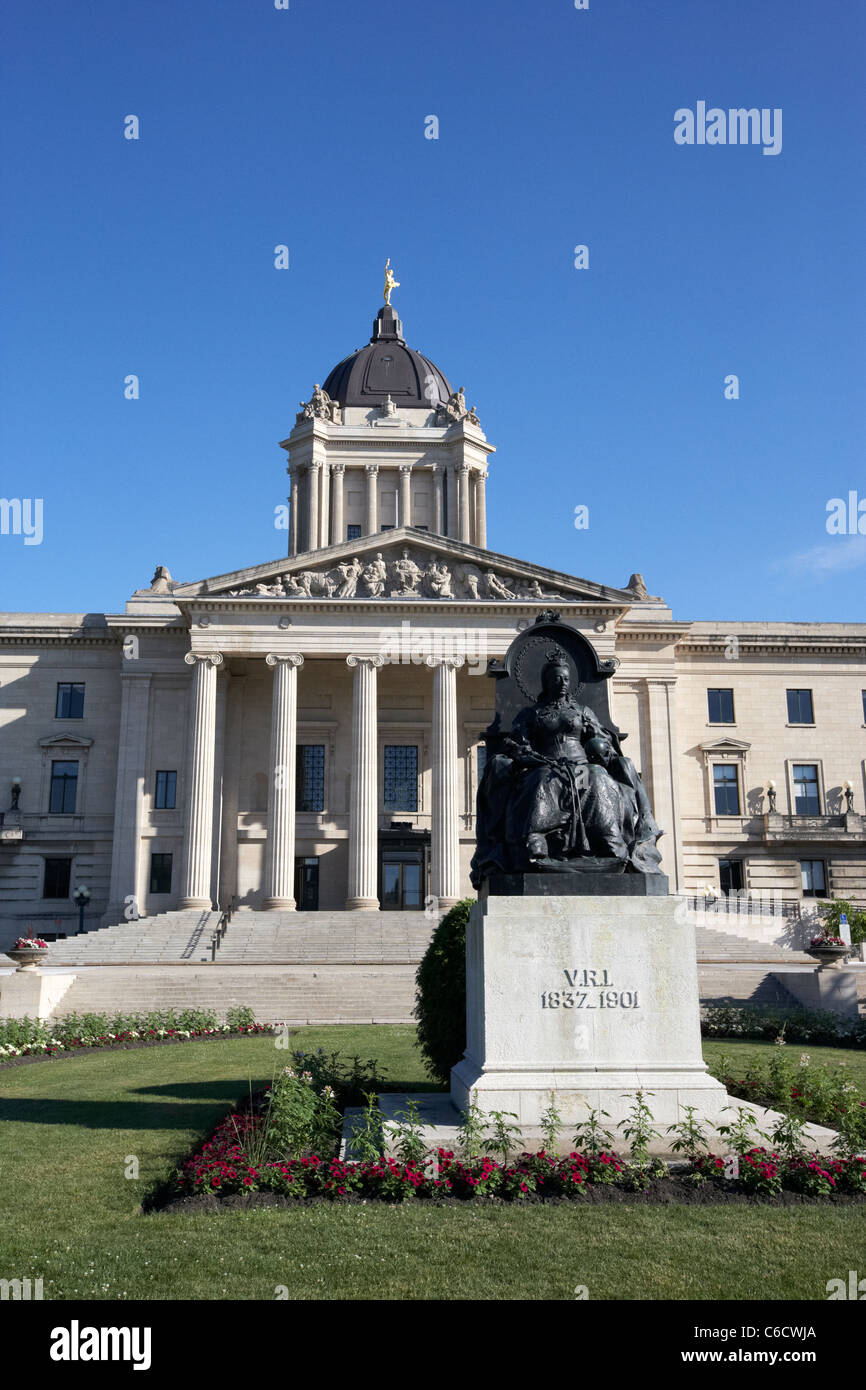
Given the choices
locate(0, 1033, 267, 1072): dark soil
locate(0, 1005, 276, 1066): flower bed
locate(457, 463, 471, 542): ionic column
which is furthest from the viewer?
locate(457, 463, 471, 542): ionic column

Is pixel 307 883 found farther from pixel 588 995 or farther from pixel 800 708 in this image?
pixel 588 995

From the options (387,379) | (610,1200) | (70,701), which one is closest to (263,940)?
(70,701)

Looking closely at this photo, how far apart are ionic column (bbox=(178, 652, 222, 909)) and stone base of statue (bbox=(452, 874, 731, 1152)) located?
37339mm

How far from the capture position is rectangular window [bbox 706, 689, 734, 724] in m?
57.3

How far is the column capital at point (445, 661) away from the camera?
1964 inches

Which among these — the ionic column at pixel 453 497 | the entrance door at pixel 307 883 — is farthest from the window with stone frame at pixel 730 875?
the ionic column at pixel 453 497

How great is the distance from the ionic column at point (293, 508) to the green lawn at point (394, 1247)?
60.9 metres

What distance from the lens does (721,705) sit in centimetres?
5762

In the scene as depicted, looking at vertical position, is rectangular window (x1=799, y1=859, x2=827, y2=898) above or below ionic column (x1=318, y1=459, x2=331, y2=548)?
below

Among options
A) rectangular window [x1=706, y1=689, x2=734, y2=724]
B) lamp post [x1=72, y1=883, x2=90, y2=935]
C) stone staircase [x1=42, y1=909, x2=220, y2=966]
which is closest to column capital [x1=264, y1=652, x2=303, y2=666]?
stone staircase [x1=42, y1=909, x2=220, y2=966]

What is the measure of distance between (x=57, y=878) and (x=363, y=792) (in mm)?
15880

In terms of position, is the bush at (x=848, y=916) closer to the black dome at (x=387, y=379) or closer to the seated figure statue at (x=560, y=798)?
the seated figure statue at (x=560, y=798)

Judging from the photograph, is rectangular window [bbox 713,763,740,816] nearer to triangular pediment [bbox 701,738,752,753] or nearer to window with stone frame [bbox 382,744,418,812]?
triangular pediment [bbox 701,738,752,753]
